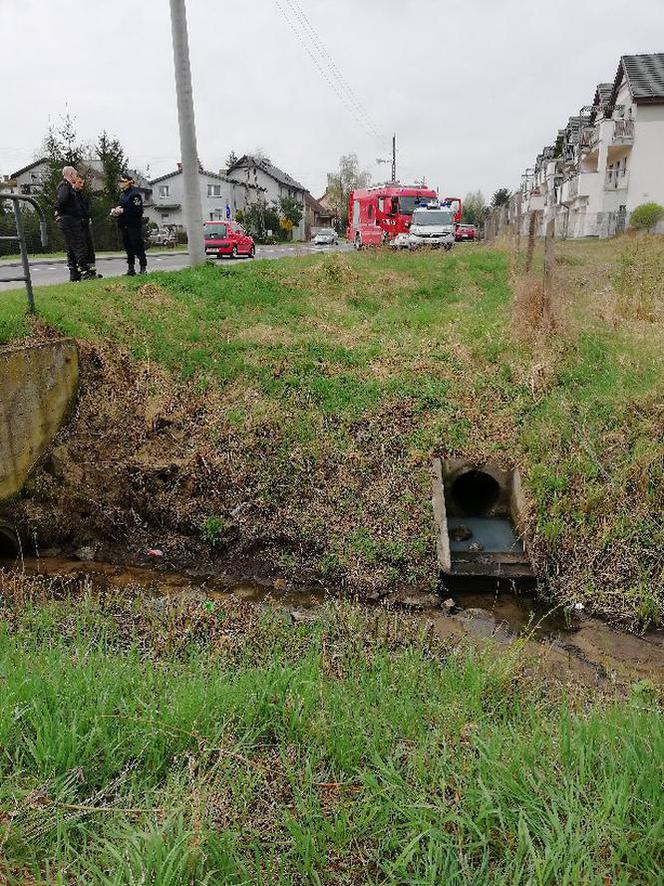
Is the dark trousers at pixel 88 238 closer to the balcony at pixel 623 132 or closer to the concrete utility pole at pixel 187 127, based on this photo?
the concrete utility pole at pixel 187 127

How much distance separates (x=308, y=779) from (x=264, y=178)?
82.9 m

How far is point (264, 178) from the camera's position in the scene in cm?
7794

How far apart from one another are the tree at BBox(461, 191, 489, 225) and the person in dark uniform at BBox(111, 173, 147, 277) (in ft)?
212

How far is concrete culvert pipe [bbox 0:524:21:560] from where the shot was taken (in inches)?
293

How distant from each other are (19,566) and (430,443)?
5.26 meters

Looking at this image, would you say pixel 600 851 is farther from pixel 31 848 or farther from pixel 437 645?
pixel 437 645

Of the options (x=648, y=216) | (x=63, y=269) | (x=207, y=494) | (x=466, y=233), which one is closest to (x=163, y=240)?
(x=466, y=233)

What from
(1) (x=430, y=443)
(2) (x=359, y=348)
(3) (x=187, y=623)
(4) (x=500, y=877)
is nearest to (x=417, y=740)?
(4) (x=500, y=877)

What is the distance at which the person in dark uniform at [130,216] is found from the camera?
12016 mm

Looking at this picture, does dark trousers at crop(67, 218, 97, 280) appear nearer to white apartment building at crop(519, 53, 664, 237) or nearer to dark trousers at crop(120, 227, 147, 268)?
dark trousers at crop(120, 227, 147, 268)

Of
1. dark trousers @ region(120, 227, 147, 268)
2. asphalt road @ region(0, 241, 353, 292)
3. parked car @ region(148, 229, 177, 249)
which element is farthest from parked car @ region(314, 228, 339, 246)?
dark trousers @ region(120, 227, 147, 268)

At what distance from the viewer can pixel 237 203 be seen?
238 ft

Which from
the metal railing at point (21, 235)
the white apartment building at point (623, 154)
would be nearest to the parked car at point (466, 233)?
the white apartment building at point (623, 154)

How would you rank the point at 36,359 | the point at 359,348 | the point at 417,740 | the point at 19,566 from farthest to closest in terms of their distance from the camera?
1. the point at 359,348
2. the point at 36,359
3. the point at 19,566
4. the point at 417,740
